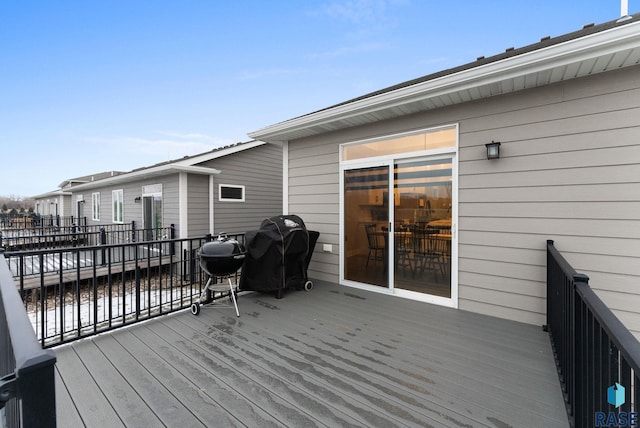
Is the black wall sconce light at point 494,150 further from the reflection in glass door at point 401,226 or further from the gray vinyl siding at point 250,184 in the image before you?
the gray vinyl siding at point 250,184

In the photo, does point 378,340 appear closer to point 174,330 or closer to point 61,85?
point 174,330

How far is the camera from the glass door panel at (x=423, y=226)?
349 cm

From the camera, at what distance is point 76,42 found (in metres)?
7.61

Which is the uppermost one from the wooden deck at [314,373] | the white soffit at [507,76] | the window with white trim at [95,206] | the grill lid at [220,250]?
the white soffit at [507,76]

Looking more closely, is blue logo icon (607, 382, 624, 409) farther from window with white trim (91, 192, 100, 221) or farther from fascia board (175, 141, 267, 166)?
window with white trim (91, 192, 100, 221)

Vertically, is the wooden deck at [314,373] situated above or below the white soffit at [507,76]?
below

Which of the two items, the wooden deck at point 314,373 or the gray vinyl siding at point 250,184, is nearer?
the wooden deck at point 314,373

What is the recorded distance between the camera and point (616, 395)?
958 millimetres

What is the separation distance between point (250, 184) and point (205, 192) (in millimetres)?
1549

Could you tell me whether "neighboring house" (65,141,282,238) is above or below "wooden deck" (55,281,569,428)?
above

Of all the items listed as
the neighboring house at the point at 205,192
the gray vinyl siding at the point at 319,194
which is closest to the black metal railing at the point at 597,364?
the gray vinyl siding at the point at 319,194

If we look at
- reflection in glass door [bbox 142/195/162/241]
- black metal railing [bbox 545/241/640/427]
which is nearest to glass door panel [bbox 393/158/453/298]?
black metal railing [bbox 545/241/640/427]

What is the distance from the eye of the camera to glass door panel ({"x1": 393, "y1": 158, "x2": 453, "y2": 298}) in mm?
3490

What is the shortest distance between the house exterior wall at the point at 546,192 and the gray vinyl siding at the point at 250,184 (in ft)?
21.0
